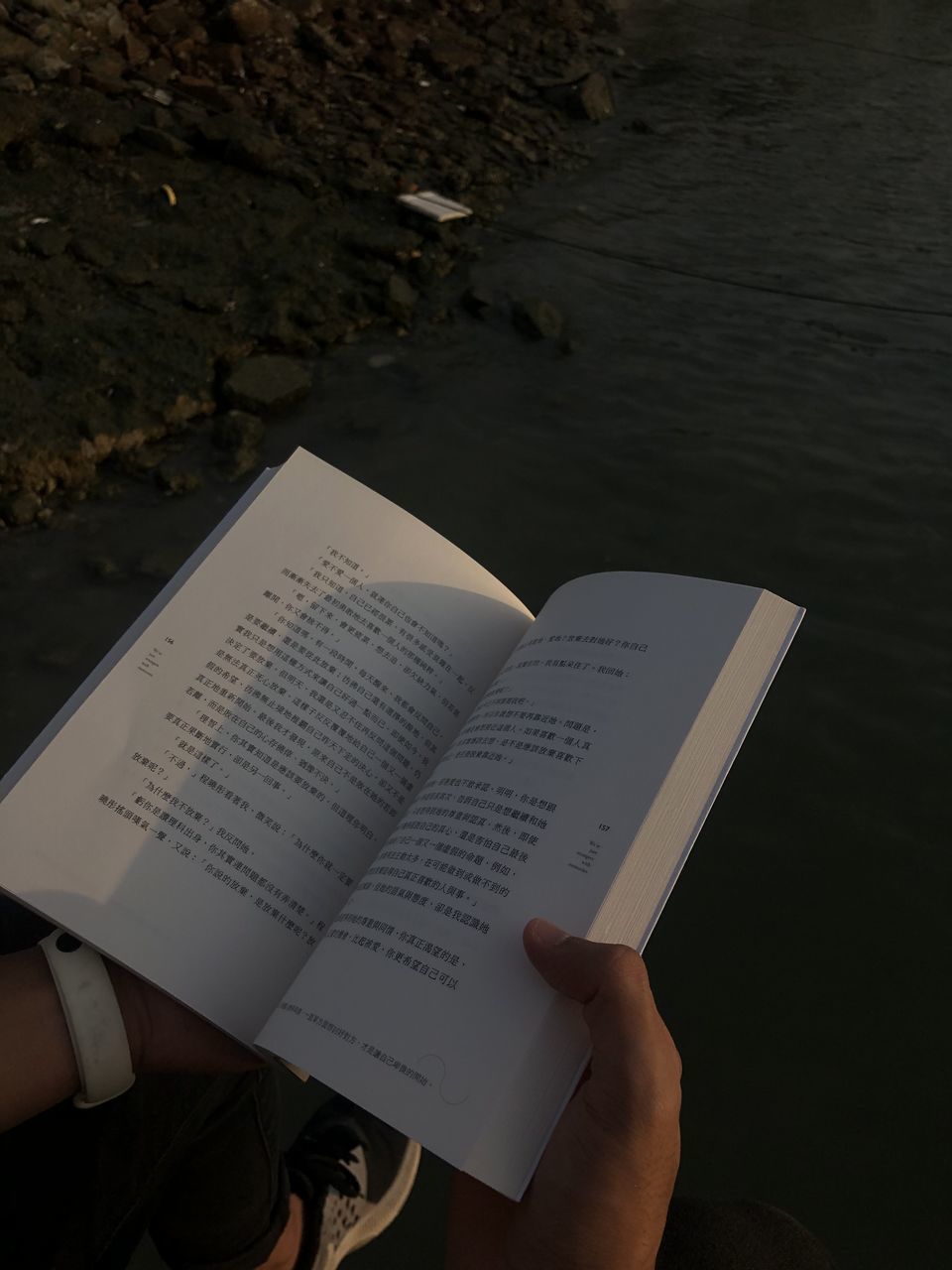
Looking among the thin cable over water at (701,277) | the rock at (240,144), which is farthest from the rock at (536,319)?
the rock at (240,144)

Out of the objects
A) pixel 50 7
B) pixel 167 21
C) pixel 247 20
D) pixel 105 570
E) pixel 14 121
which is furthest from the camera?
pixel 247 20

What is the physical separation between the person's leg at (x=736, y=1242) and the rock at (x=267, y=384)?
2.49 m

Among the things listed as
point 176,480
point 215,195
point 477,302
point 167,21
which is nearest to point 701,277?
point 477,302

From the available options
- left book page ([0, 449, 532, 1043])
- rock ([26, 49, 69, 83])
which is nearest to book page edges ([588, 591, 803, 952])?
left book page ([0, 449, 532, 1043])

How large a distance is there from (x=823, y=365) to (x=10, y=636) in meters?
2.78

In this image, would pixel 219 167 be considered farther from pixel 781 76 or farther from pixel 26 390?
pixel 781 76

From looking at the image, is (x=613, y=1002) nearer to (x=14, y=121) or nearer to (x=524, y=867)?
(x=524, y=867)

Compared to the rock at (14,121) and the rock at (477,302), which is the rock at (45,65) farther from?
the rock at (477,302)

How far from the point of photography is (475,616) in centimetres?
112

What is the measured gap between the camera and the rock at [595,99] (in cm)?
539

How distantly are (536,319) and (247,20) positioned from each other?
2925mm

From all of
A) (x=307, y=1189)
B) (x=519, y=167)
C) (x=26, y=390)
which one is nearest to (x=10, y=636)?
(x=26, y=390)

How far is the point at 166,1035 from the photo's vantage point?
0.84m

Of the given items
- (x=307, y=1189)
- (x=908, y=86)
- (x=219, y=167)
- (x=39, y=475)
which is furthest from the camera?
(x=908, y=86)
